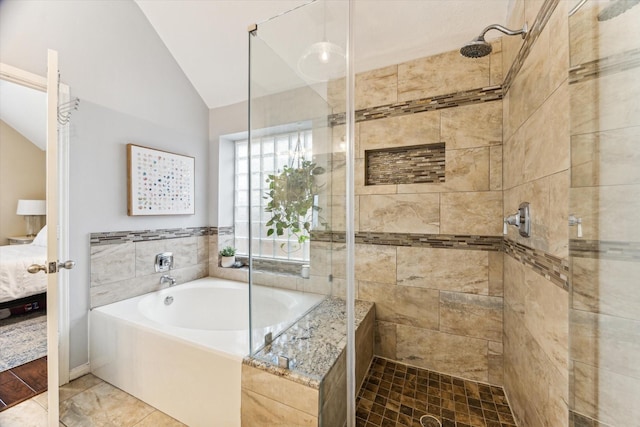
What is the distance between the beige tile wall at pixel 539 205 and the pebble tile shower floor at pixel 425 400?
0.13 meters

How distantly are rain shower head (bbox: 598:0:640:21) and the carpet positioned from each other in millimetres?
3717

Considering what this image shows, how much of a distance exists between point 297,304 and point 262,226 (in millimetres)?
522

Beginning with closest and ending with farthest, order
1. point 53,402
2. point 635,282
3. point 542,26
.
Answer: point 635,282, point 542,26, point 53,402

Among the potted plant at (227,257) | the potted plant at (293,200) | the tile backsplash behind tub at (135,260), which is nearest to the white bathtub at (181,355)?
the tile backsplash behind tub at (135,260)

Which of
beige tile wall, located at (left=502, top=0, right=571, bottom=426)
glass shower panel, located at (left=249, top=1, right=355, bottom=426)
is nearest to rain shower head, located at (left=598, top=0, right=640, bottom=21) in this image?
beige tile wall, located at (left=502, top=0, right=571, bottom=426)

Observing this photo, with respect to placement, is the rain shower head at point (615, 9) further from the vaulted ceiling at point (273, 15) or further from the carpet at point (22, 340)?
the carpet at point (22, 340)

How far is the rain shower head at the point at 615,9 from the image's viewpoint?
63 centimetres

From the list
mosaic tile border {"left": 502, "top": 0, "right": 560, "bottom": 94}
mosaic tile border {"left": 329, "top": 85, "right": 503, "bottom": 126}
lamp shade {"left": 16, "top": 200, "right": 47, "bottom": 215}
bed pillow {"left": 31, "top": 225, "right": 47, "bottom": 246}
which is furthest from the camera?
lamp shade {"left": 16, "top": 200, "right": 47, "bottom": 215}

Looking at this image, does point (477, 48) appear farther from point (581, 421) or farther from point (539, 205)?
point (581, 421)

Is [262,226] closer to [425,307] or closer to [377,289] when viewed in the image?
[377,289]

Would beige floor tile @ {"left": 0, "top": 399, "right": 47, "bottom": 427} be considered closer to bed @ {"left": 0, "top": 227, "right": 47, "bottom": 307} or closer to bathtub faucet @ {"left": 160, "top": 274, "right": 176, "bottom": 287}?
bathtub faucet @ {"left": 160, "top": 274, "right": 176, "bottom": 287}

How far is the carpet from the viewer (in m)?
2.00

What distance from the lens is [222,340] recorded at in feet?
4.75

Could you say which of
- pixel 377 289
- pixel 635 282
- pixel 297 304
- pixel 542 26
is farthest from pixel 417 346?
pixel 542 26
